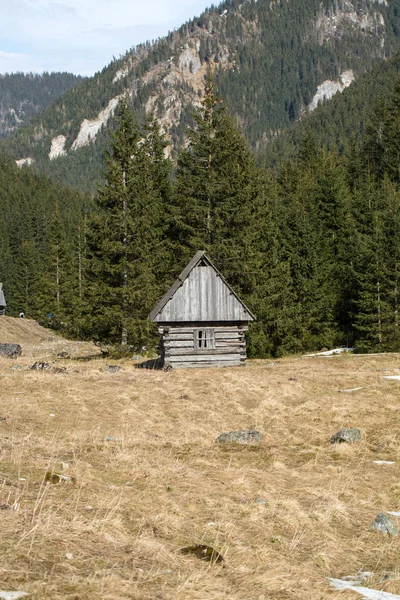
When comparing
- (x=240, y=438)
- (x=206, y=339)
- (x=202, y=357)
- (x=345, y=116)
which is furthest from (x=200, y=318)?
(x=345, y=116)

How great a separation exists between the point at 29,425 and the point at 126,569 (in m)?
9.14

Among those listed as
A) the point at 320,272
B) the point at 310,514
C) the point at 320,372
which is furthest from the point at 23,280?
the point at 310,514

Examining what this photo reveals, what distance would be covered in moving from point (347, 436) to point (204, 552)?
9422 mm

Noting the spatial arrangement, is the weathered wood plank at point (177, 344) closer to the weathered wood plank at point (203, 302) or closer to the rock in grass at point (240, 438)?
the weathered wood plank at point (203, 302)

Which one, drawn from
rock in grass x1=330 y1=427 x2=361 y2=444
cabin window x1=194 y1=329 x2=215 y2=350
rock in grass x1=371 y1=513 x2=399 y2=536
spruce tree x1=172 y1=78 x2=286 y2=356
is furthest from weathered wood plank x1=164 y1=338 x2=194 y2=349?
rock in grass x1=371 y1=513 x2=399 y2=536

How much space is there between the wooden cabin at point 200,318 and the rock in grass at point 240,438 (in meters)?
17.2

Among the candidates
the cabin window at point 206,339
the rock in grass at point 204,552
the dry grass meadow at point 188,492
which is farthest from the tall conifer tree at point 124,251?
the rock in grass at point 204,552

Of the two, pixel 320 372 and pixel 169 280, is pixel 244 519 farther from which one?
pixel 169 280

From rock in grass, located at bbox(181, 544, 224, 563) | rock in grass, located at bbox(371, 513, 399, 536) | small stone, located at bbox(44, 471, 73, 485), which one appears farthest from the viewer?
small stone, located at bbox(44, 471, 73, 485)

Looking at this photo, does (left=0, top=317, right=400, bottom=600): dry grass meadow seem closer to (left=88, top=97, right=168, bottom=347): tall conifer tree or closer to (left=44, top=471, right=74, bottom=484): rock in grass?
(left=44, top=471, right=74, bottom=484): rock in grass

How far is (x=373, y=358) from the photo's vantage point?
35.5 meters

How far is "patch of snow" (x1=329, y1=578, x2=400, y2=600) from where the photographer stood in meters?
6.21

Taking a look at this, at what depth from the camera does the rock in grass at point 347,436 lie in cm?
1537

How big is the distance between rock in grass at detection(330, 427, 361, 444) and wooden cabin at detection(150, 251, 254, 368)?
1712 cm
